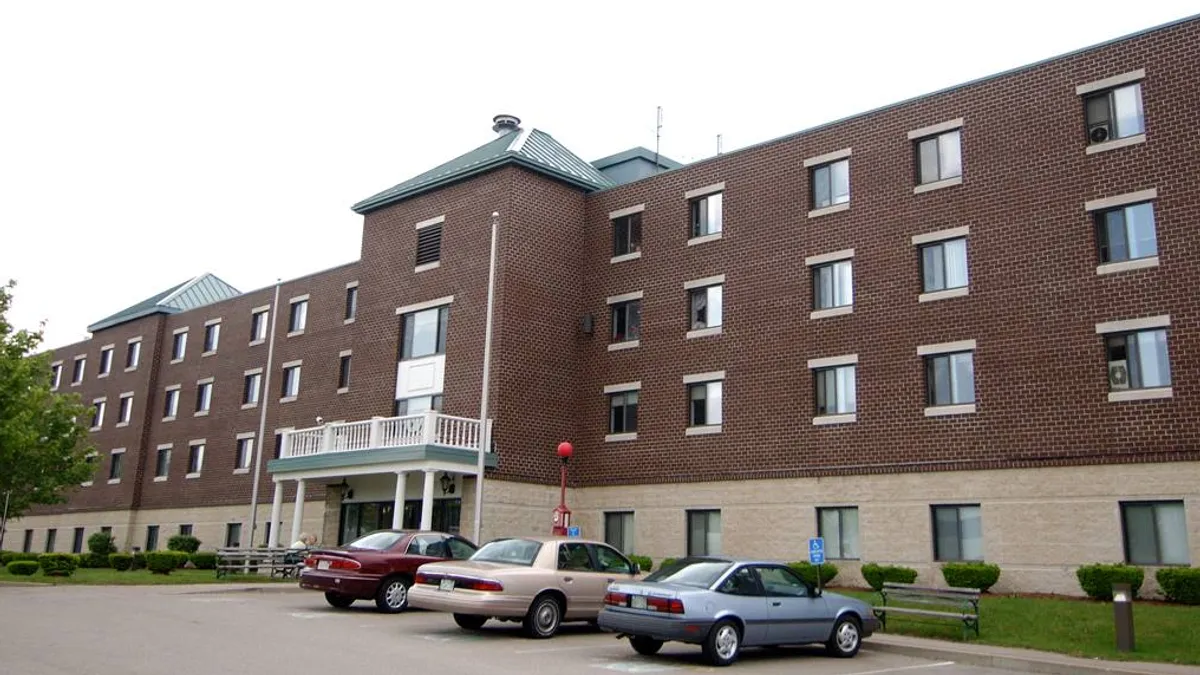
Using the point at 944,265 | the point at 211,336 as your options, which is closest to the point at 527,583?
the point at 944,265

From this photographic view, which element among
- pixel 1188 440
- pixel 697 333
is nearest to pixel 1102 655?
pixel 1188 440

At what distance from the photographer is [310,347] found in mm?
44125

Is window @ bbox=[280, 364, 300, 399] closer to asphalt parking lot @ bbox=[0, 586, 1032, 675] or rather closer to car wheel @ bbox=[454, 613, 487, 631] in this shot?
asphalt parking lot @ bbox=[0, 586, 1032, 675]

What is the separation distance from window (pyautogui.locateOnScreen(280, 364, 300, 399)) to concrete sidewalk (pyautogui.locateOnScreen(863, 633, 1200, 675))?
31.7 metres

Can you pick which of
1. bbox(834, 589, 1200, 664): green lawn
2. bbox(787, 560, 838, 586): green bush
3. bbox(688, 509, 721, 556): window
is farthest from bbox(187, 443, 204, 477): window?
bbox(834, 589, 1200, 664): green lawn

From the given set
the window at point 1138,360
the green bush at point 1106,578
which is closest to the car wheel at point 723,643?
the green bush at point 1106,578

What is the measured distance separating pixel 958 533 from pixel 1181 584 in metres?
5.37

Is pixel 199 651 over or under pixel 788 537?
under

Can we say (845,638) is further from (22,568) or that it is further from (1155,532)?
(22,568)

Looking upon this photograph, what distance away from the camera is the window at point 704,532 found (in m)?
29.7

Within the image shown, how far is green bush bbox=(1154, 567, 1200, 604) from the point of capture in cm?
2033

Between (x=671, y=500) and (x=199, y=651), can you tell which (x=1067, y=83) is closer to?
(x=671, y=500)

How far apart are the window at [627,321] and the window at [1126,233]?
44.2 ft

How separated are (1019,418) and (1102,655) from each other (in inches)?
366
